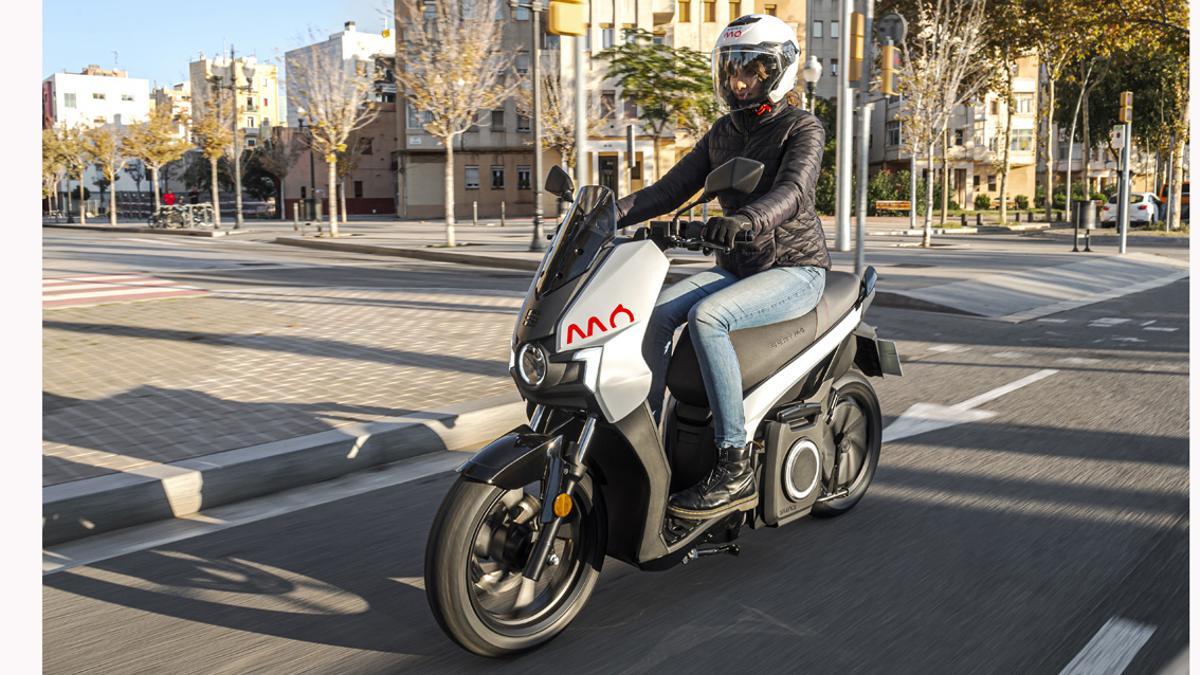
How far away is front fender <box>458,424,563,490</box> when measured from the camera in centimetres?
303

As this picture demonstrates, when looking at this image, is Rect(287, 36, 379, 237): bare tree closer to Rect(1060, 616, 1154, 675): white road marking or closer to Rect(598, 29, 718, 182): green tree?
Rect(598, 29, 718, 182): green tree

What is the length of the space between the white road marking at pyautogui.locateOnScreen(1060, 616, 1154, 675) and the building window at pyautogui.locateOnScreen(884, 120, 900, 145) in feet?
228

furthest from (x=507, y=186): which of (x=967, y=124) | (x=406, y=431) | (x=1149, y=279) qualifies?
(x=406, y=431)

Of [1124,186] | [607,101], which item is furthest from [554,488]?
[607,101]

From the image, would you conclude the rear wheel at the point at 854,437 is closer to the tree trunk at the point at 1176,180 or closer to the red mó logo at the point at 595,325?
the red mó logo at the point at 595,325

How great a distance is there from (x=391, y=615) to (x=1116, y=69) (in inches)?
2083

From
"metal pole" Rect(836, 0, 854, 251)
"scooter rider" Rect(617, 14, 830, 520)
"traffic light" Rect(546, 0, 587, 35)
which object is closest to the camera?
"scooter rider" Rect(617, 14, 830, 520)

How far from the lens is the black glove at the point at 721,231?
3.38 metres

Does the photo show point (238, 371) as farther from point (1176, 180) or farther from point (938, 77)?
point (1176, 180)

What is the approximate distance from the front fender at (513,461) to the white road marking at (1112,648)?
1511mm

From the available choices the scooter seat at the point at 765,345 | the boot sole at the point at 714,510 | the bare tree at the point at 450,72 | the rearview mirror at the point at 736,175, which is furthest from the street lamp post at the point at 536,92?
the rearview mirror at the point at 736,175

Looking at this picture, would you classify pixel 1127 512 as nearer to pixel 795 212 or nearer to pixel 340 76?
pixel 795 212

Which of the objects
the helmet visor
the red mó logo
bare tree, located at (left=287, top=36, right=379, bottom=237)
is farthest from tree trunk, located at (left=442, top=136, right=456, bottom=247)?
the red mó logo
